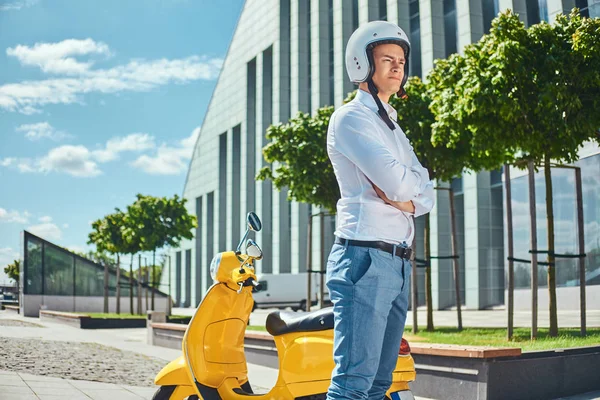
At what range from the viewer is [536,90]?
314 inches

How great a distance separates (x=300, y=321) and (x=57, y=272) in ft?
93.9

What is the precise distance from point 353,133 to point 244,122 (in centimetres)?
4347

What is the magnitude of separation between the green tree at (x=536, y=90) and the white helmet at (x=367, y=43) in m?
5.84

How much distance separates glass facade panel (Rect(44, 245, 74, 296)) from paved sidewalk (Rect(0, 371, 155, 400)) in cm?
2422

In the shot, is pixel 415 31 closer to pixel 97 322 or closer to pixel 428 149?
pixel 97 322

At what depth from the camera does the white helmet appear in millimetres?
2314

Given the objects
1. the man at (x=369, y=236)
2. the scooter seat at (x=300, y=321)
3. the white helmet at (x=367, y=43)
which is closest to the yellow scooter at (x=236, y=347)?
the scooter seat at (x=300, y=321)

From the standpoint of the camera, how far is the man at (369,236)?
2.11 metres

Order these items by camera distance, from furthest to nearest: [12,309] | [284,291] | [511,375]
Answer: [12,309], [284,291], [511,375]

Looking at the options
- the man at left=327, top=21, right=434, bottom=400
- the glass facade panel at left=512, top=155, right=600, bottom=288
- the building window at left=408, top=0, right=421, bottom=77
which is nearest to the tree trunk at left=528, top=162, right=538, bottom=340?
the man at left=327, top=21, right=434, bottom=400

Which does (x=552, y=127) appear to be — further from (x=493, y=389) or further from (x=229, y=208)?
(x=229, y=208)

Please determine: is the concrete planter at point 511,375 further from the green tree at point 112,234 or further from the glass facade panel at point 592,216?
the green tree at point 112,234

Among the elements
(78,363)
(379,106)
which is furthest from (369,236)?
(78,363)

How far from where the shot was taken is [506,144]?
8.30 metres
